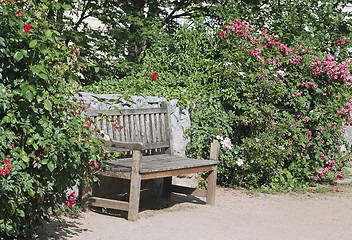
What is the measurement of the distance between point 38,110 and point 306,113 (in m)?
4.64

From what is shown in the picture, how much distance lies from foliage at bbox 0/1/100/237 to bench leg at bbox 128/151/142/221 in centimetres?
89

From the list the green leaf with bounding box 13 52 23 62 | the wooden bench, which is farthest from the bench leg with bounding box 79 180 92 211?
the green leaf with bounding box 13 52 23 62

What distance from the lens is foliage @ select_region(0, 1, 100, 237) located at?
3203mm

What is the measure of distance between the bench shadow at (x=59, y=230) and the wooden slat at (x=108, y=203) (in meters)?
0.42

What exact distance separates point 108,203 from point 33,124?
1708 millimetres

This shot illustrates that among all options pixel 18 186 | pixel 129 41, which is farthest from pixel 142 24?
pixel 18 186

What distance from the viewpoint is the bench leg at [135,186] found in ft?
14.9

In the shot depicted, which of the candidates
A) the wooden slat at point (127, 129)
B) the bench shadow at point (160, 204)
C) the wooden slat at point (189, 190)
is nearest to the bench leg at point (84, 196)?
the bench shadow at point (160, 204)

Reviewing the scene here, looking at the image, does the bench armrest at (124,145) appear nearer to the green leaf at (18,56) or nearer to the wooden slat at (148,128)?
the wooden slat at (148,128)

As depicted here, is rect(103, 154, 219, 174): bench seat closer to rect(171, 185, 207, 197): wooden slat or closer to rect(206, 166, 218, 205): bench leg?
rect(206, 166, 218, 205): bench leg

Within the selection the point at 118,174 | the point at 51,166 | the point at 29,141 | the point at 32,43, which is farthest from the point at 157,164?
the point at 32,43

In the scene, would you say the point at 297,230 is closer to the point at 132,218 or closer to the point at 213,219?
the point at 213,219

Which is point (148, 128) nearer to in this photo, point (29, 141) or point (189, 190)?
point (189, 190)

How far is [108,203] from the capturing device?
4.84m
